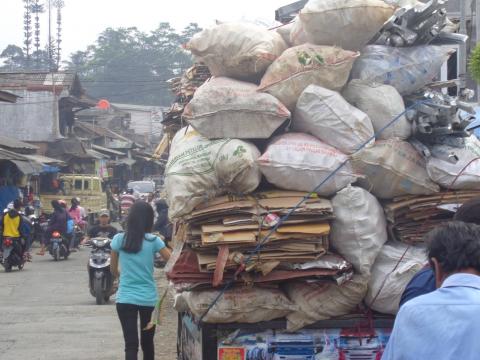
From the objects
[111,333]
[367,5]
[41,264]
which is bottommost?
[41,264]

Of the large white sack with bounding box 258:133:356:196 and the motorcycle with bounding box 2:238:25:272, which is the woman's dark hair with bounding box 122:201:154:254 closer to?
the large white sack with bounding box 258:133:356:196

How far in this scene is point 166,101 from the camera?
92500mm

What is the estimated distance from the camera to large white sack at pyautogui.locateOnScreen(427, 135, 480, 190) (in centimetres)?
505

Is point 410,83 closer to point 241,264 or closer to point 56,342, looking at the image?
point 241,264

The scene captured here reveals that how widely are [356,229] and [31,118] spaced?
39379 millimetres

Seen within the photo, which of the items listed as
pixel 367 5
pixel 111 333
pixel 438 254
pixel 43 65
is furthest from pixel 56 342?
pixel 43 65

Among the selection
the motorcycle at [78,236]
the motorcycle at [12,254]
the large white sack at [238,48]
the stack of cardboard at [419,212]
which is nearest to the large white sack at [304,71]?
the large white sack at [238,48]

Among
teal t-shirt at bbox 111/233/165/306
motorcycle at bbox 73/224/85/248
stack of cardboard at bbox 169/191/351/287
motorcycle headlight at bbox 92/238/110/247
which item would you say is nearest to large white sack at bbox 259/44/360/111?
stack of cardboard at bbox 169/191/351/287

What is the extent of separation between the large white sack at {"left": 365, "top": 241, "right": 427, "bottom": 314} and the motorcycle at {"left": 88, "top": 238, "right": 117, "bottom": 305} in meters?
8.51

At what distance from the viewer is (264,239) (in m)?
4.80

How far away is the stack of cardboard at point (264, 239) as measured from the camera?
479 centimetres

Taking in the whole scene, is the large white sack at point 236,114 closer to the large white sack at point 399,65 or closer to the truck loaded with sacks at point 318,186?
the truck loaded with sacks at point 318,186

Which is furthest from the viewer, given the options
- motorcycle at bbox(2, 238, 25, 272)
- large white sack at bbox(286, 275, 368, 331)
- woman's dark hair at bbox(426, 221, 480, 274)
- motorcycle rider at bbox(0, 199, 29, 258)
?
motorcycle rider at bbox(0, 199, 29, 258)

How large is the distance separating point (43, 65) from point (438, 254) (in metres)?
85.9
